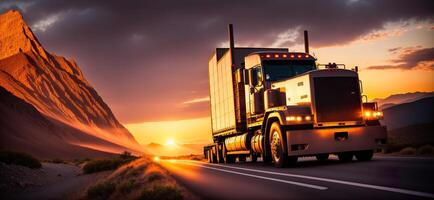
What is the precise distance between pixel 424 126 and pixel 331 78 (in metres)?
107

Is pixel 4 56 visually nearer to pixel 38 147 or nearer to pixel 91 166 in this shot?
pixel 38 147

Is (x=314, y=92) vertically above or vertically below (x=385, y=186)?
above

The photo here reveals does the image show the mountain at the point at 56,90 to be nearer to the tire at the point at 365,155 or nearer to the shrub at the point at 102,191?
the tire at the point at 365,155

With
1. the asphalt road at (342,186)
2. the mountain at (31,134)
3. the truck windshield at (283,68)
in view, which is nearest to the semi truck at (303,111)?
the truck windshield at (283,68)

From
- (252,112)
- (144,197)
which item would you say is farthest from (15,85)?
(144,197)

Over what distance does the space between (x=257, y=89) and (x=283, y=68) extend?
4.21 feet

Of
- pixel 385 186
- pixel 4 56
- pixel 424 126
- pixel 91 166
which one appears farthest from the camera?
pixel 4 56

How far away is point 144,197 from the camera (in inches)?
376

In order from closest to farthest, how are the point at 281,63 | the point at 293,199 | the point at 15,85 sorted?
the point at 293,199, the point at 281,63, the point at 15,85

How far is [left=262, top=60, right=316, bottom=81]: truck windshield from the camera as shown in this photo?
18688 mm

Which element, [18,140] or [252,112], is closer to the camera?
[252,112]

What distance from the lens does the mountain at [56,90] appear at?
130750 mm

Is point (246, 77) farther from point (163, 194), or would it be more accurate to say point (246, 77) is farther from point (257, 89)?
point (163, 194)

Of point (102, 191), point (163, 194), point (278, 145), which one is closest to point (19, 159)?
point (102, 191)
